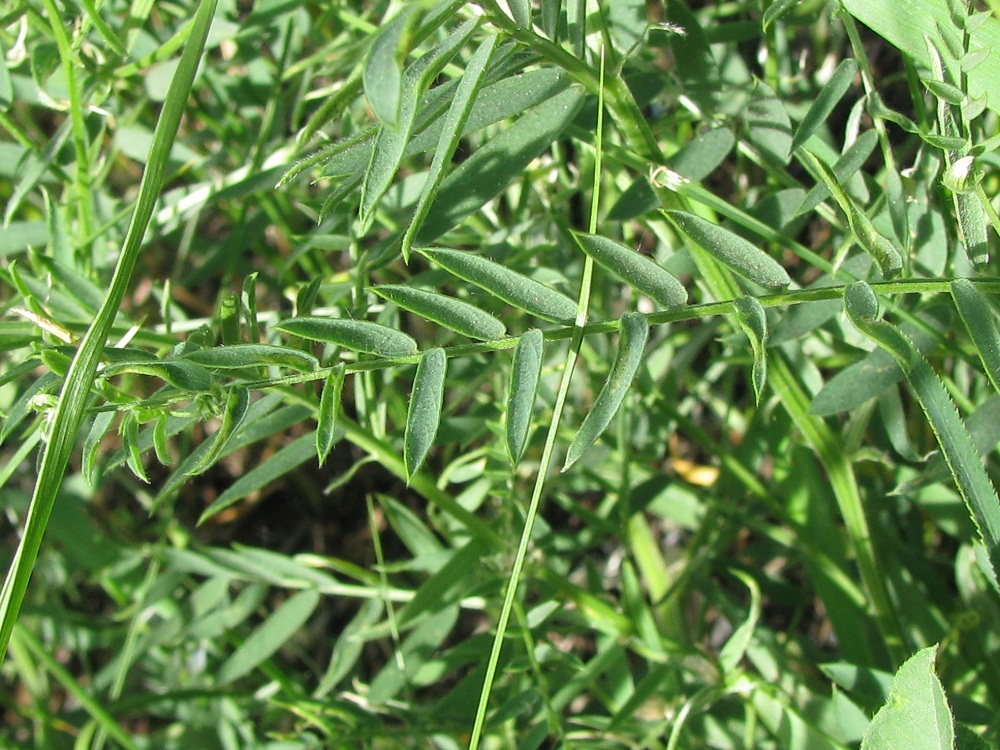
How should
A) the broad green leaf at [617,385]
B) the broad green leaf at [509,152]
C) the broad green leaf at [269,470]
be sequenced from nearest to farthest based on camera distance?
the broad green leaf at [617,385], the broad green leaf at [509,152], the broad green leaf at [269,470]

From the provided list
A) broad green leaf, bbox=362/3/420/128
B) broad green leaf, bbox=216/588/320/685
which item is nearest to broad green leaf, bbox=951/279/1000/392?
broad green leaf, bbox=362/3/420/128

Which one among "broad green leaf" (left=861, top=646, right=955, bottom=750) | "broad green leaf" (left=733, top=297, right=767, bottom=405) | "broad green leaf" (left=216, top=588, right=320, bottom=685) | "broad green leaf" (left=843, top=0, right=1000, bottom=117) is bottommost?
"broad green leaf" (left=216, top=588, right=320, bottom=685)

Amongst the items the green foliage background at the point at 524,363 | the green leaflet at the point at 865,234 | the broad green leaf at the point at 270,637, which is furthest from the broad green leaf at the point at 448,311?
the broad green leaf at the point at 270,637

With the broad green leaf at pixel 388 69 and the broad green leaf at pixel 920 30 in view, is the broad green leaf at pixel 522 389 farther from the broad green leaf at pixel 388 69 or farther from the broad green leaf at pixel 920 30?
the broad green leaf at pixel 920 30

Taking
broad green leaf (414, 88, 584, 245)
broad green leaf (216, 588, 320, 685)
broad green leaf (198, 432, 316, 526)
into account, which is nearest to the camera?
broad green leaf (414, 88, 584, 245)

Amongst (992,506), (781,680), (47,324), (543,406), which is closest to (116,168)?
(543,406)

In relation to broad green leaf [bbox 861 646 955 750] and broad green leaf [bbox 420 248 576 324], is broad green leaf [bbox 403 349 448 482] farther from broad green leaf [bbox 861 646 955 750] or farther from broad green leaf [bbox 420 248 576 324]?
broad green leaf [bbox 861 646 955 750]
